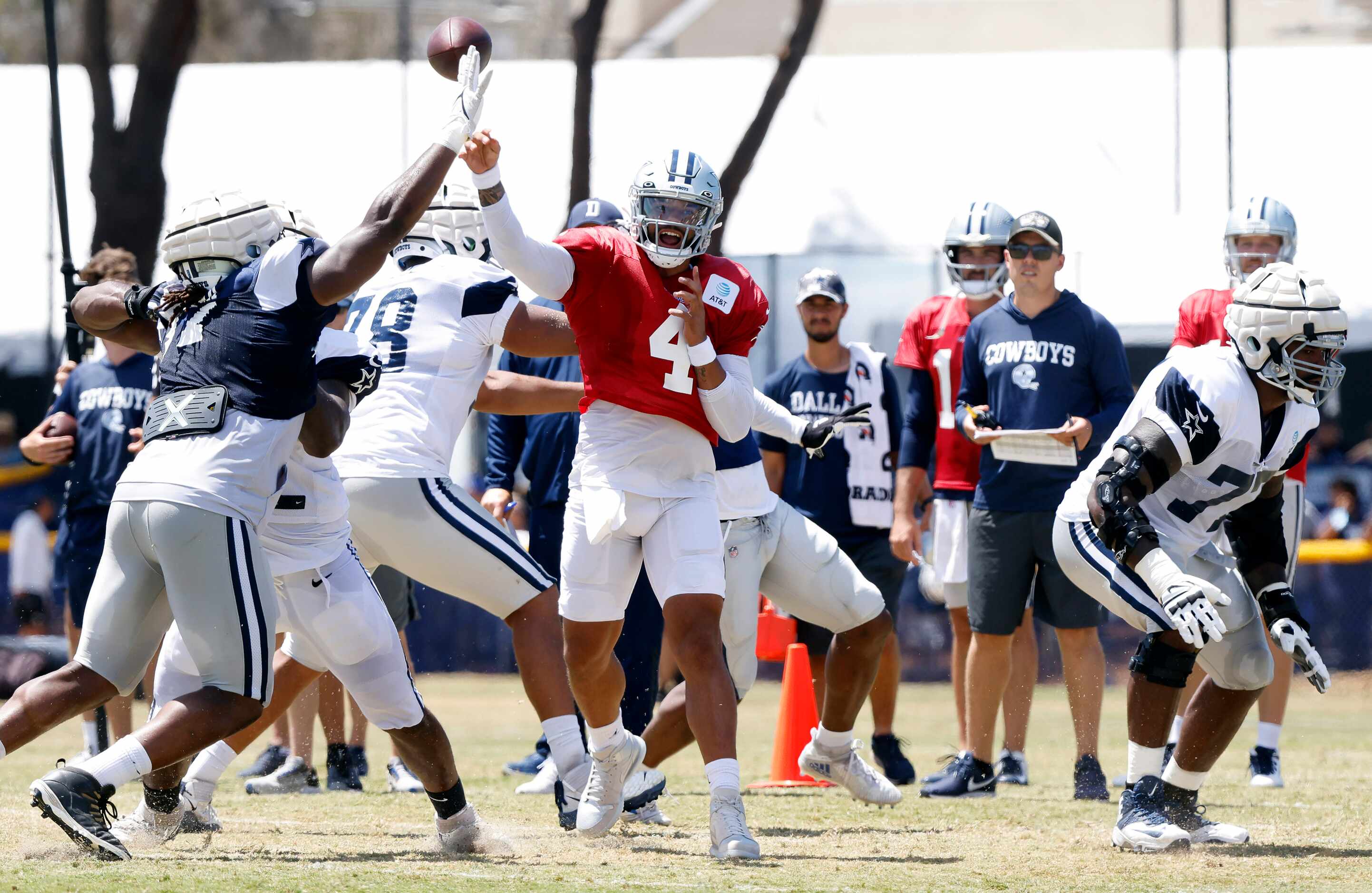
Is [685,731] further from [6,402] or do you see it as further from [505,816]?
[6,402]

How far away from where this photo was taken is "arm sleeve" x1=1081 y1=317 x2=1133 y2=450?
782cm

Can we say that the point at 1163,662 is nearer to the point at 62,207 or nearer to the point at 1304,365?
the point at 1304,365

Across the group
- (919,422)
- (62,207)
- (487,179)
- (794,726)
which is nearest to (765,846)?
(794,726)

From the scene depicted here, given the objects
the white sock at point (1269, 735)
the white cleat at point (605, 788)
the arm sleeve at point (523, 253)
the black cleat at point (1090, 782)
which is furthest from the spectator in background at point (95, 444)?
the white sock at point (1269, 735)

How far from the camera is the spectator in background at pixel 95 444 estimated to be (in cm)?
811

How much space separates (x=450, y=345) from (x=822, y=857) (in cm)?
215

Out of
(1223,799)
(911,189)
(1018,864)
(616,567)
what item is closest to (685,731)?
(616,567)

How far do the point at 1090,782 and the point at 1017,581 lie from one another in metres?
0.89

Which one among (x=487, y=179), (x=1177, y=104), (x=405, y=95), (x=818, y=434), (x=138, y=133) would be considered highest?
(x=405, y=95)

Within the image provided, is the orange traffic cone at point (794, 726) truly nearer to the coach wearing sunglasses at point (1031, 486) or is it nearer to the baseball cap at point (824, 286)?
the coach wearing sunglasses at point (1031, 486)

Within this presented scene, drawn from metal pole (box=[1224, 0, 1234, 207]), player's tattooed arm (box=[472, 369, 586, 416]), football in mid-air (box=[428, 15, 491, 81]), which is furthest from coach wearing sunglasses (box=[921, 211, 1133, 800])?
metal pole (box=[1224, 0, 1234, 207])

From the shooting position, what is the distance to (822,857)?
Answer: 5.77 m

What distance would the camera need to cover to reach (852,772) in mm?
6945

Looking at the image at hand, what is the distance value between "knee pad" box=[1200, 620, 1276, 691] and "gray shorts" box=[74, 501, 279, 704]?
2.99 metres
